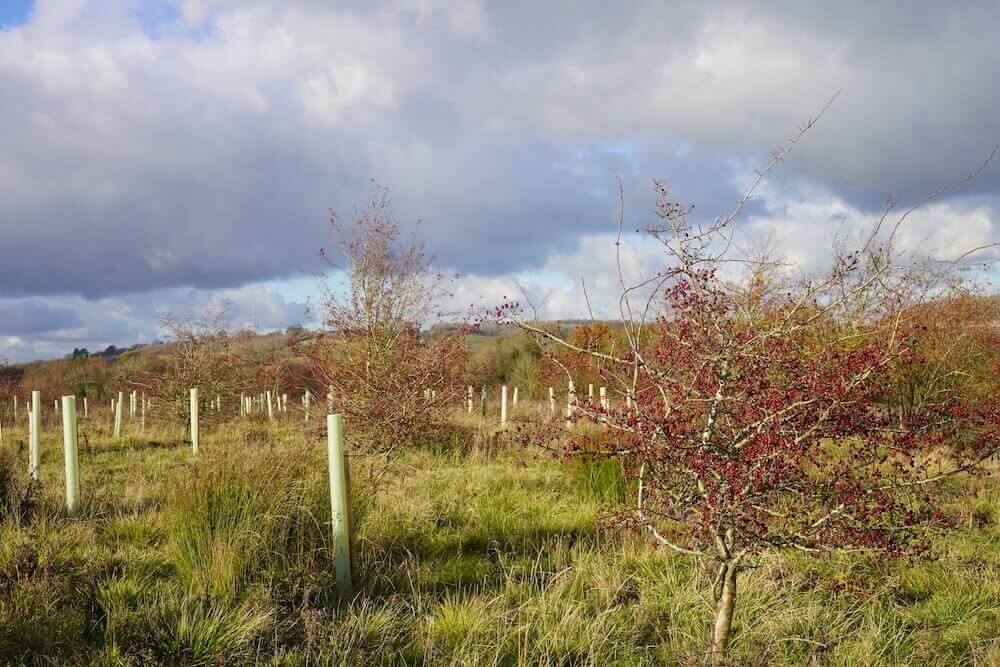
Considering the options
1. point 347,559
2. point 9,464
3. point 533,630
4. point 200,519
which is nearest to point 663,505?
point 533,630

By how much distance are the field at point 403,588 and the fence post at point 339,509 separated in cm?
11

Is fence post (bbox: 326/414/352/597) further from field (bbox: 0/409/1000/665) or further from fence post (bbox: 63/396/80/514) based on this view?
fence post (bbox: 63/396/80/514)

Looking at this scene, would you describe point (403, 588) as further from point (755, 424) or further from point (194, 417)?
point (194, 417)

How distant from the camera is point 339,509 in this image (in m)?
4.52

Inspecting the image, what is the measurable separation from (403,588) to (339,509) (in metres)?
0.65

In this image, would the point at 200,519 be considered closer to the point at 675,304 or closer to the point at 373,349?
the point at 675,304

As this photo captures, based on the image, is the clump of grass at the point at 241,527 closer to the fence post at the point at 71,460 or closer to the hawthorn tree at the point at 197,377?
the fence post at the point at 71,460

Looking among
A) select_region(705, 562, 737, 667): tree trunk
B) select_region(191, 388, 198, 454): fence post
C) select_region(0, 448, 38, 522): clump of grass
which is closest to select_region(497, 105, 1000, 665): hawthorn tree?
select_region(705, 562, 737, 667): tree trunk

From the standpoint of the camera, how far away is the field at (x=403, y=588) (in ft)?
11.3

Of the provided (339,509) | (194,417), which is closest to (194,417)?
(194,417)

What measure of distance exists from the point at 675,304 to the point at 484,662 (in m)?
1.98

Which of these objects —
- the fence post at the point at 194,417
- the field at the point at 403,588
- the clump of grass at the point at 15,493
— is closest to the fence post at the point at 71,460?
the field at the point at 403,588

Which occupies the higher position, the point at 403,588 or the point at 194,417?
the point at 194,417

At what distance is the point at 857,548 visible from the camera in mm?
3170
